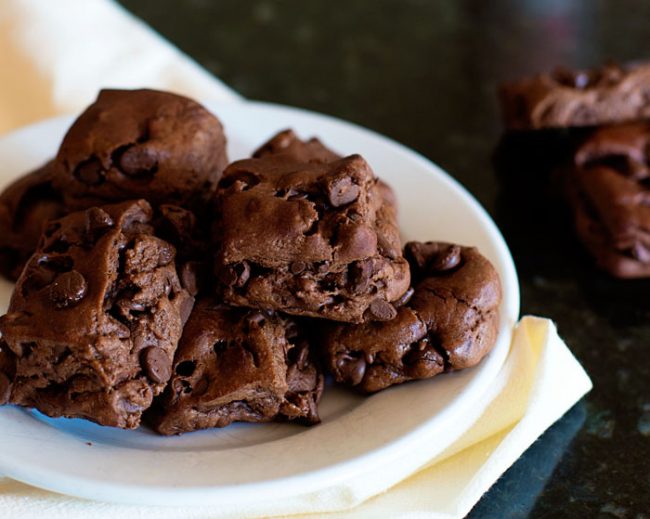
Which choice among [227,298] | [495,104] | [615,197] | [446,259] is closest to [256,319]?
[227,298]

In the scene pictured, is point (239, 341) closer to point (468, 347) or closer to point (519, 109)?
point (468, 347)

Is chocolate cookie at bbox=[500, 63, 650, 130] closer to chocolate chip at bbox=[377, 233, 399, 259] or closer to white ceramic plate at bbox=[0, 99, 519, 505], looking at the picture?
white ceramic plate at bbox=[0, 99, 519, 505]

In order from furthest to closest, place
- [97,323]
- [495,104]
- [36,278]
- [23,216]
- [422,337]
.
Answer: [495,104] → [23,216] → [422,337] → [36,278] → [97,323]

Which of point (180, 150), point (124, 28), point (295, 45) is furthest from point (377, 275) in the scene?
point (295, 45)

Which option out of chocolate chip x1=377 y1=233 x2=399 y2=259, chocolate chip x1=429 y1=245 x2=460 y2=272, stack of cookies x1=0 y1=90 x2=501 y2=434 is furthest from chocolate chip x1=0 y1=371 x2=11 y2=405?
chocolate chip x1=429 y1=245 x2=460 y2=272

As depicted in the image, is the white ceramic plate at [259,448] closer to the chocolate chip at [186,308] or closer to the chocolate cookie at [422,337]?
the chocolate cookie at [422,337]

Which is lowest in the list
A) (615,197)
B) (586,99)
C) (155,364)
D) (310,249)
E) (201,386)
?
(615,197)

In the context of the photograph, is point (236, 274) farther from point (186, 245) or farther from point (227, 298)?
point (186, 245)
